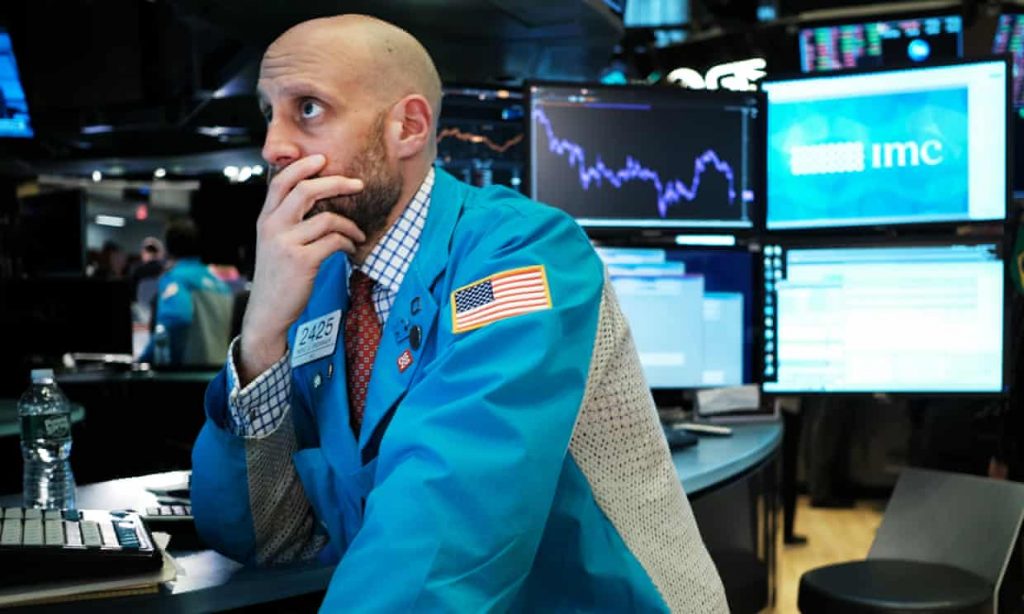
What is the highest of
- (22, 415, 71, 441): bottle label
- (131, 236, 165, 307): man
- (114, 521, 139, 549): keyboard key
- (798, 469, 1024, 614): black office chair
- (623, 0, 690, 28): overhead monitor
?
(623, 0, 690, 28): overhead monitor

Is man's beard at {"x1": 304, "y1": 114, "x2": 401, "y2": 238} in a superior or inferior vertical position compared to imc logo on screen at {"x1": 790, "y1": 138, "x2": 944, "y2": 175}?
inferior

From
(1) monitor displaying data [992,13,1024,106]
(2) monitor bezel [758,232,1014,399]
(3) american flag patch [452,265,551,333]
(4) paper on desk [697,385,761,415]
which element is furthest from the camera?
(1) monitor displaying data [992,13,1024,106]

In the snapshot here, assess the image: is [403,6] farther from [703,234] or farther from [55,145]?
[55,145]

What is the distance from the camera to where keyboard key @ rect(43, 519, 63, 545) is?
1.23 metres

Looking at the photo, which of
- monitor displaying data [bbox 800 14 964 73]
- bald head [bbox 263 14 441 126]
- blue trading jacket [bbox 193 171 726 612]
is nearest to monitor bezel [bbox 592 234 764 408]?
blue trading jacket [bbox 193 171 726 612]

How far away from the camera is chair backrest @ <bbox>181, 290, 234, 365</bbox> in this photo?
5531 mm

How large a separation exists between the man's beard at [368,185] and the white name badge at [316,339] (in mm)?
149

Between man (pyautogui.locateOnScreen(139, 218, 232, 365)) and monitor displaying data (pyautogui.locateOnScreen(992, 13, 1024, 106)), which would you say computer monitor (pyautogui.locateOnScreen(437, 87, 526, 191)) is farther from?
monitor displaying data (pyautogui.locateOnScreen(992, 13, 1024, 106))

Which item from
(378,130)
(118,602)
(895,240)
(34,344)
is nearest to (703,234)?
(895,240)

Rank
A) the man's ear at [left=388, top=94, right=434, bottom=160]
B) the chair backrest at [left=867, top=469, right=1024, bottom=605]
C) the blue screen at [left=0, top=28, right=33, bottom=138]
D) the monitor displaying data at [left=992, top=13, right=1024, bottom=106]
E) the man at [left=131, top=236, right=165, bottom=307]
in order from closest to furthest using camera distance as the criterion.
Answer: the man's ear at [left=388, top=94, right=434, bottom=160], the chair backrest at [left=867, top=469, right=1024, bottom=605], the blue screen at [left=0, top=28, right=33, bottom=138], the monitor displaying data at [left=992, top=13, right=1024, bottom=106], the man at [left=131, top=236, right=165, bottom=307]

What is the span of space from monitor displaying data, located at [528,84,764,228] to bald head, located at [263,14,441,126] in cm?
123

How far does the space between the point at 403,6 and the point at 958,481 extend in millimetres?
1892

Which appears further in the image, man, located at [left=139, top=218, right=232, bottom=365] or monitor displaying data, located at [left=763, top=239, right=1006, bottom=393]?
man, located at [left=139, top=218, right=232, bottom=365]

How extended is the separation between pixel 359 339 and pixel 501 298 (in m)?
0.33
